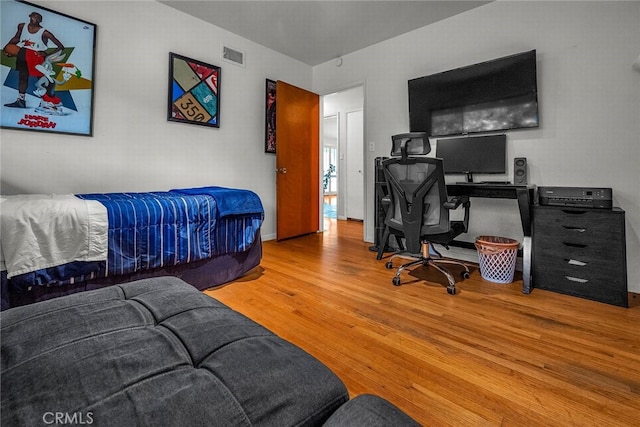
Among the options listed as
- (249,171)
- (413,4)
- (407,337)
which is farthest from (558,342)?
(249,171)

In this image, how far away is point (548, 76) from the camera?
2578 millimetres

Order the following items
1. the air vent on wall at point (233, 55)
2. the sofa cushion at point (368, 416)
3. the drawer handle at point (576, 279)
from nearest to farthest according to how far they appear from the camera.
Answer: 1. the sofa cushion at point (368, 416)
2. the drawer handle at point (576, 279)
3. the air vent on wall at point (233, 55)

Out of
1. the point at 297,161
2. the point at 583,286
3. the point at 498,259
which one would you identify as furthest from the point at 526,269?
the point at 297,161

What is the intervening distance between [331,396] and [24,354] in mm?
658

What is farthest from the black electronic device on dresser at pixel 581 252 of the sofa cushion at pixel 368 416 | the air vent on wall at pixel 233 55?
the air vent on wall at pixel 233 55

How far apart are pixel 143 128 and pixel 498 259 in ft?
11.2

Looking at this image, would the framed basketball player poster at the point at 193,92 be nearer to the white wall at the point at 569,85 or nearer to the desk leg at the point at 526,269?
the white wall at the point at 569,85

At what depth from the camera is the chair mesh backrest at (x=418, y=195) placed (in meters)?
2.15

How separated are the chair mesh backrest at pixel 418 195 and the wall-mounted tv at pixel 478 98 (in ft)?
3.94

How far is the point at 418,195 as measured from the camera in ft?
7.23

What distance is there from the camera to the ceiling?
9.67 feet

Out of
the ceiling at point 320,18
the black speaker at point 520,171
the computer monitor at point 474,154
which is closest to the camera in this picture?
the black speaker at point 520,171

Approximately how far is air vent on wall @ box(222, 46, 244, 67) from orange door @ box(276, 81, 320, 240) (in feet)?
1.69

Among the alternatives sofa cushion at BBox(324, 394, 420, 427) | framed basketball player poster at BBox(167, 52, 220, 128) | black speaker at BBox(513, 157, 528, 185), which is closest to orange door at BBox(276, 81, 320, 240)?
framed basketball player poster at BBox(167, 52, 220, 128)
